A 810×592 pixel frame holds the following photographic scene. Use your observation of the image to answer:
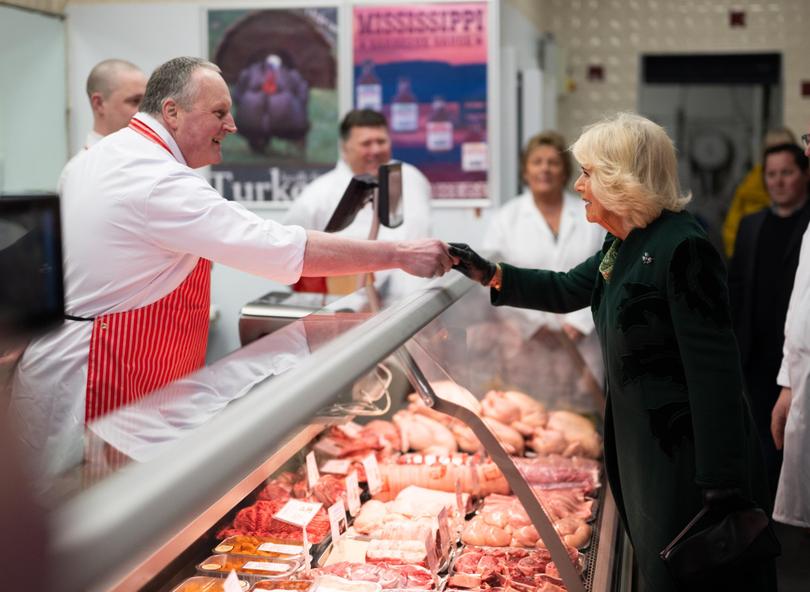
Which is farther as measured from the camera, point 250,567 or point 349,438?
point 349,438

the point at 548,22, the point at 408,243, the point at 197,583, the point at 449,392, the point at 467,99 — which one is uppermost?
the point at 548,22

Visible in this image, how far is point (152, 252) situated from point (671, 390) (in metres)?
1.24

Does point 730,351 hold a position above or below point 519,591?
above

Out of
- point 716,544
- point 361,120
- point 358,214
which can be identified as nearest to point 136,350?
point 716,544

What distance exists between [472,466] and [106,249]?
1.25m

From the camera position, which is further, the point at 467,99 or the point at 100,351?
the point at 467,99

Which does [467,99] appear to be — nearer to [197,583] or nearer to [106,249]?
[106,249]

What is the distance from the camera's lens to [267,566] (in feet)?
A: 7.38

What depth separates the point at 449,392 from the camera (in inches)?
99.5

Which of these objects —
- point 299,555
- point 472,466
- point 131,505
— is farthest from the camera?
point 472,466

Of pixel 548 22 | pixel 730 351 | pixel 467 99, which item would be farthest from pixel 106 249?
pixel 548 22

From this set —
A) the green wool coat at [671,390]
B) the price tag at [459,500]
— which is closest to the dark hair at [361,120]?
the price tag at [459,500]

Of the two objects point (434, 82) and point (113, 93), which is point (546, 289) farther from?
point (434, 82)

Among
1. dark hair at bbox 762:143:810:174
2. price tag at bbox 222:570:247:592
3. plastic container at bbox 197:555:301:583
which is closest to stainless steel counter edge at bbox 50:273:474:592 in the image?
price tag at bbox 222:570:247:592
